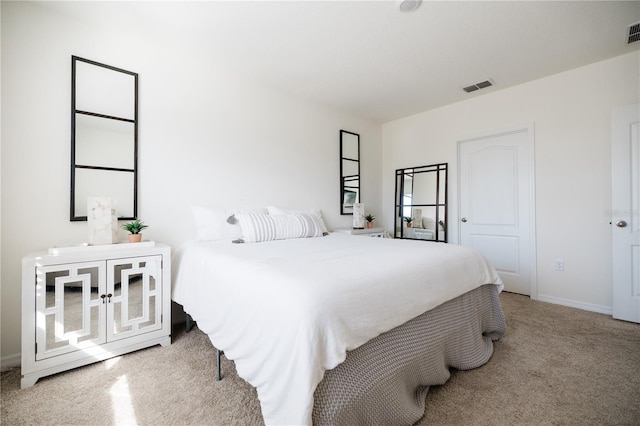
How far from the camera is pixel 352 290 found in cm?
112

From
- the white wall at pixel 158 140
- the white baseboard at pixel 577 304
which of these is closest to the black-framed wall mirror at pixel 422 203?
the white wall at pixel 158 140

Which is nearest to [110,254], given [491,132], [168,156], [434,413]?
[168,156]

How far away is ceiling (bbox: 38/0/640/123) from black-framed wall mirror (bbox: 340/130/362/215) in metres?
0.97

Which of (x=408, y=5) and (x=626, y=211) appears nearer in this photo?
(x=408, y=5)

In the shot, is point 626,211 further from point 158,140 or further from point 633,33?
point 158,140

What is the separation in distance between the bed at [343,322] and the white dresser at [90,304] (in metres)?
0.32

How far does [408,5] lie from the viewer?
6.44 feet

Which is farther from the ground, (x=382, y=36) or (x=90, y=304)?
(x=382, y=36)

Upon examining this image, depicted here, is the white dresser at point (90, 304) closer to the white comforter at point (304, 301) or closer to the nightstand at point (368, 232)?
the white comforter at point (304, 301)

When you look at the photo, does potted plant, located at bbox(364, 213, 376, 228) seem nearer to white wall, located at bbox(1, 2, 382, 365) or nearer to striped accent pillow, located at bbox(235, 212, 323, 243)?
white wall, located at bbox(1, 2, 382, 365)

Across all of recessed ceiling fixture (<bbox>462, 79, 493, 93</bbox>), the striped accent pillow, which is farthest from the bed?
recessed ceiling fixture (<bbox>462, 79, 493, 93</bbox>)

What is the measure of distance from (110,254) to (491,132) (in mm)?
4175

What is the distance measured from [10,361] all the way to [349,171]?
376 cm

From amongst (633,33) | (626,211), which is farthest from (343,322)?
(633,33)
